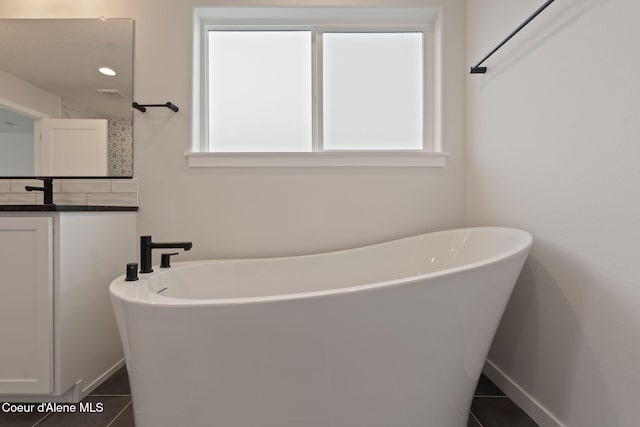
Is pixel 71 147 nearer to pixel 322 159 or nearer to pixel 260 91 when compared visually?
pixel 260 91

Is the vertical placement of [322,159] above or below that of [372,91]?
below

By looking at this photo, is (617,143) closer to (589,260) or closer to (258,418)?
(589,260)

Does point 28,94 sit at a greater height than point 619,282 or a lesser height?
greater

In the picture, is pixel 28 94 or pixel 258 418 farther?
pixel 28 94

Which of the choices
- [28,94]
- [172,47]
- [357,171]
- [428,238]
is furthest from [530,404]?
[28,94]

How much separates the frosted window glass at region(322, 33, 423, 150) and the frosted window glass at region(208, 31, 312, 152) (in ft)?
0.47

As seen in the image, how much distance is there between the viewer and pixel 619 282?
861 mm

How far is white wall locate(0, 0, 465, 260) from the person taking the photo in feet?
5.68

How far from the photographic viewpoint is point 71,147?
1.71m

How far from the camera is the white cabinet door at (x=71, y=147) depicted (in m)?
1.71

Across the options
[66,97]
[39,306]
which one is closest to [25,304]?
[39,306]

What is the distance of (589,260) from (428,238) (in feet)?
2.35

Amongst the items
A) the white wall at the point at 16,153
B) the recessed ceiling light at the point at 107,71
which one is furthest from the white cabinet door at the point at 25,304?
the recessed ceiling light at the point at 107,71

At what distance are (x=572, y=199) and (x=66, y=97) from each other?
2.41 meters
